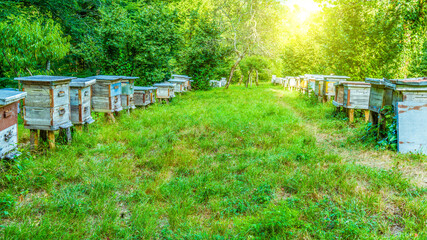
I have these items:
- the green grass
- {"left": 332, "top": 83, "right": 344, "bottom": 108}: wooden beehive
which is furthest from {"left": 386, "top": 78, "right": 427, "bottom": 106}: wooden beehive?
{"left": 332, "top": 83, "right": 344, "bottom": 108}: wooden beehive

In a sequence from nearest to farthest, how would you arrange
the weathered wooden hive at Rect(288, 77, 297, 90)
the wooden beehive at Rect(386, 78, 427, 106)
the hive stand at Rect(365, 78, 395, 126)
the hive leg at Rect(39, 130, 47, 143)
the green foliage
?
the wooden beehive at Rect(386, 78, 427, 106) < the hive leg at Rect(39, 130, 47, 143) < the hive stand at Rect(365, 78, 395, 126) < the green foliage < the weathered wooden hive at Rect(288, 77, 297, 90)

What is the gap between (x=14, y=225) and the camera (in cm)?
297

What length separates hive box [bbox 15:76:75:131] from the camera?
5.23 meters

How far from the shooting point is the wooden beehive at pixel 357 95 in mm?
7945

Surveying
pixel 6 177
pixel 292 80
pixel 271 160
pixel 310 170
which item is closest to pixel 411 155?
pixel 310 170

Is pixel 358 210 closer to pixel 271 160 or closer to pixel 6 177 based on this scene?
pixel 271 160

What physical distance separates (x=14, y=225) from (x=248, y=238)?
7.65 feet

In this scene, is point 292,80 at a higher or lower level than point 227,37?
lower

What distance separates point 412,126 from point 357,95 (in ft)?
9.54

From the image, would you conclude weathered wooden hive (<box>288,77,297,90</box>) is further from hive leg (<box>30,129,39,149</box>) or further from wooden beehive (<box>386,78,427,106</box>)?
hive leg (<box>30,129,39,149</box>)

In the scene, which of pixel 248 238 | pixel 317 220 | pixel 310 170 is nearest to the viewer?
pixel 248 238

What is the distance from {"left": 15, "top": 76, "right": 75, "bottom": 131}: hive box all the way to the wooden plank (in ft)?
20.1

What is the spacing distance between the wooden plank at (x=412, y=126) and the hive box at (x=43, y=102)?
6114mm

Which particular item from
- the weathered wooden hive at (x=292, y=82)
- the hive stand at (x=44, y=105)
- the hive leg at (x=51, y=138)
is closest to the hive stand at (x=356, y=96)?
the hive stand at (x=44, y=105)
